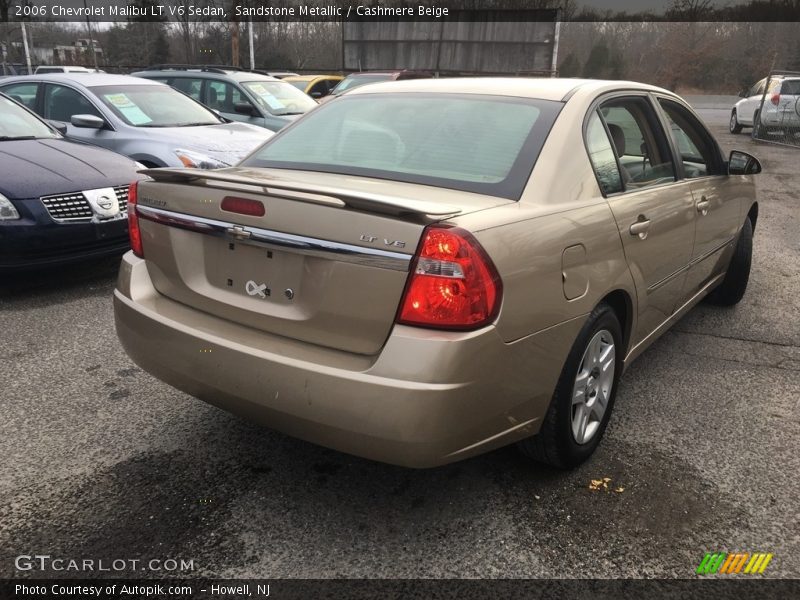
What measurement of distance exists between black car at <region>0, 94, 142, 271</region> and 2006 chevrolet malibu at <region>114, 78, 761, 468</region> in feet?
7.69

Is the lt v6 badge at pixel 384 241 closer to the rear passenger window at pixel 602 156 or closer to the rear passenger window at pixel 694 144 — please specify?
the rear passenger window at pixel 602 156

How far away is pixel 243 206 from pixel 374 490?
1.21 meters

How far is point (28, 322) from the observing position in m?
4.27

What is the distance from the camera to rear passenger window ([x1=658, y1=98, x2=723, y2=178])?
374 centimetres

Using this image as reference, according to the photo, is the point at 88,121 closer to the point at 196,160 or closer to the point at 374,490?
the point at 196,160

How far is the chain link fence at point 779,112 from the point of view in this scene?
15.0 metres

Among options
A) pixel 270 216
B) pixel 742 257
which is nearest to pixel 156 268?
pixel 270 216

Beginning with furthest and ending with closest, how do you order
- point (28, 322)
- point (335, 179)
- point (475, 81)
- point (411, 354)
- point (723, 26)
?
point (723, 26), point (28, 322), point (475, 81), point (335, 179), point (411, 354)

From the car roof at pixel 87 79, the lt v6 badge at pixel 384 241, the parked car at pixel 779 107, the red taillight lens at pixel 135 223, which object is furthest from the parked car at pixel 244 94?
the parked car at pixel 779 107

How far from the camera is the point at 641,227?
2826mm

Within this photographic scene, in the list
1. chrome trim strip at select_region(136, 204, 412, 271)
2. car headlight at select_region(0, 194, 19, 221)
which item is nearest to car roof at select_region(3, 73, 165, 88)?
car headlight at select_region(0, 194, 19, 221)

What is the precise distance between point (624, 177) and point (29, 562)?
2.75 metres

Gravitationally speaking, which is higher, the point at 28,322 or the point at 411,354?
the point at 411,354

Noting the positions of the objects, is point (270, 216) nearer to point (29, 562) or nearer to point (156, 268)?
point (156, 268)
